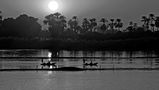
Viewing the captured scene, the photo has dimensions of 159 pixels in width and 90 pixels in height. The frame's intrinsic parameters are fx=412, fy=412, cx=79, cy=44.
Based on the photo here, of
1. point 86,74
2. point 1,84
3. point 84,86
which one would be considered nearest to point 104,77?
point 86,74

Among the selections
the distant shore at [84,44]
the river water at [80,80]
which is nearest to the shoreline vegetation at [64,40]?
the distant shore at [84,44]

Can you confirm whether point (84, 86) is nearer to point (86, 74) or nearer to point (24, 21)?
point (86, 74)

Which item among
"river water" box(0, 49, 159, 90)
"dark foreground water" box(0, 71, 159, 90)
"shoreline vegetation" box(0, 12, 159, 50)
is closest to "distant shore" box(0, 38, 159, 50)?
"shoreline vegetation" box(0, 12, 159, 50)

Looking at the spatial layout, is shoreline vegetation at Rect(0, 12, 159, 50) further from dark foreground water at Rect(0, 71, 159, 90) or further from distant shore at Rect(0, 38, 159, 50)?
dark foreground water at Rect(0, 71, 159, 90)

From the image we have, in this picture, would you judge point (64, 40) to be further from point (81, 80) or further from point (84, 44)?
point (81, 80)

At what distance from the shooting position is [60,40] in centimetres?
14388

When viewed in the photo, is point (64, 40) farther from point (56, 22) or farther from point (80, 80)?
point (80, 80)

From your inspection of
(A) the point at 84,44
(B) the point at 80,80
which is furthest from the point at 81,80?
(A) the point at 84,44

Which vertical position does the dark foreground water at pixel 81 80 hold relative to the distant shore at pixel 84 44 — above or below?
below

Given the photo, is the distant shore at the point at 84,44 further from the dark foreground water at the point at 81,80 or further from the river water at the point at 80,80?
the dark foreground water at the point at 81,80

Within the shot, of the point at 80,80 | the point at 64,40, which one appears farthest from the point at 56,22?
the point at 80,80

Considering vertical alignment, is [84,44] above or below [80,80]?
above

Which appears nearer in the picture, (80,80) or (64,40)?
(80,80)

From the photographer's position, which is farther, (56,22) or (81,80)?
(56,22)
